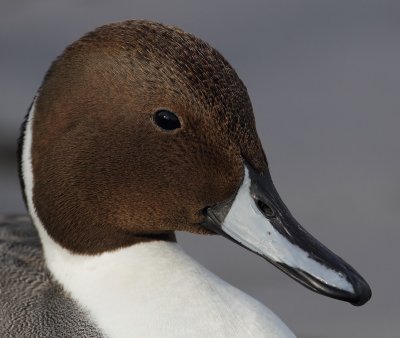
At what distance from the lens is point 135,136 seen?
2.71 m

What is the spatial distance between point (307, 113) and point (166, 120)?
1.97m

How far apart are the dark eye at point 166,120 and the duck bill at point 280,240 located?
6.3 inches

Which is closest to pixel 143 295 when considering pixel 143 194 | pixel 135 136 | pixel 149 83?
pixel 143 194

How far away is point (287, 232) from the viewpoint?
107 inches

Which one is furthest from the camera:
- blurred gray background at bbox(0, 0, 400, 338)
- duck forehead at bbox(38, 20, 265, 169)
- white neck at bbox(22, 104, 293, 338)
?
blurred gray background at bbox(0, 0, 400, 338)

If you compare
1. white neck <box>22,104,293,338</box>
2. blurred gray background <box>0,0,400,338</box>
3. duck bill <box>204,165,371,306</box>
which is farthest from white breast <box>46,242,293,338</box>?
blurred gray background <box>0,0,400,338</box>

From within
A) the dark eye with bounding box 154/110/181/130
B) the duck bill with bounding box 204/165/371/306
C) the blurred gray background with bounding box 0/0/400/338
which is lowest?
the blurred gray background with bounding box 0/0/400/338

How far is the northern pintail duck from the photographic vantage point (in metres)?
2.67

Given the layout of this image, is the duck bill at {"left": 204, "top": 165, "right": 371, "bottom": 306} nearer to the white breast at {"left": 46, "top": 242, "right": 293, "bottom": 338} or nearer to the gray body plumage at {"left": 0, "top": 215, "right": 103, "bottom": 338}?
the white breast at {"left": 46, "top": 242, "right": 293, "bottom": 338}

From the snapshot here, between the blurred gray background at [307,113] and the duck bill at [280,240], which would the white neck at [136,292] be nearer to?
the duck bill at [280,240]

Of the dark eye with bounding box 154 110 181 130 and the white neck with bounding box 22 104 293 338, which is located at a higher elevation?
the dark eye with bounding box 154 110 181 130

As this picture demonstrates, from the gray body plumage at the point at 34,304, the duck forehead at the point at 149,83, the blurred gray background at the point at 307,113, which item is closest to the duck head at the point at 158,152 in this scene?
the duck forehead at the point at 149,83

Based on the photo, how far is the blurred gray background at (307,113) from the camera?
13.5 ft

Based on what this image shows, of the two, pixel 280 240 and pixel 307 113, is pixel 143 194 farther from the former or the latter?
pixel 307 113
